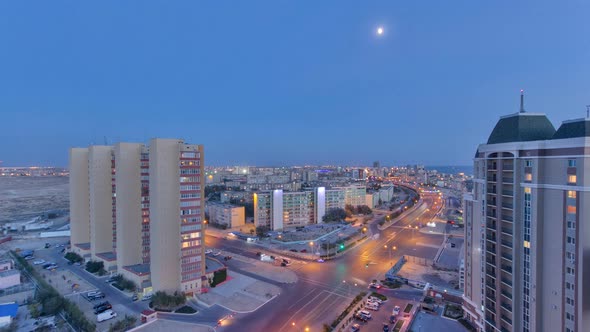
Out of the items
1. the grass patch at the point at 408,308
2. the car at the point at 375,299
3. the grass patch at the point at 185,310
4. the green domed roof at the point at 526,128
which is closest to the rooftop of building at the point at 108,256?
the grass patch at the point at 185,310

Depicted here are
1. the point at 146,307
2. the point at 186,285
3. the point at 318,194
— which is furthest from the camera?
the point at 318,194

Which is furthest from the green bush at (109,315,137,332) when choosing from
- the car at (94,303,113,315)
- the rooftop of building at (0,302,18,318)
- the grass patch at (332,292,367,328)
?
the grass patch at (332,292,367,328)

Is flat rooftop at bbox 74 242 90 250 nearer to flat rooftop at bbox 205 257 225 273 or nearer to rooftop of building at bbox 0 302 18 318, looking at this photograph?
rooftop of building at bbox 0 302 18 318

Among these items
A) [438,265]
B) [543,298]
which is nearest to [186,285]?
[543,298]

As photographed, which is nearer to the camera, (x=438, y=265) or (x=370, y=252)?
(x=438, y=265)

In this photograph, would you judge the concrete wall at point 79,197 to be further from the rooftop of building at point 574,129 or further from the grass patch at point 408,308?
the rooftop of building at point 574,129

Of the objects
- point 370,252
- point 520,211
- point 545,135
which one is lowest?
point 370,252

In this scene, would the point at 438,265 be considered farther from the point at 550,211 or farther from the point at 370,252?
the point at 550,211
